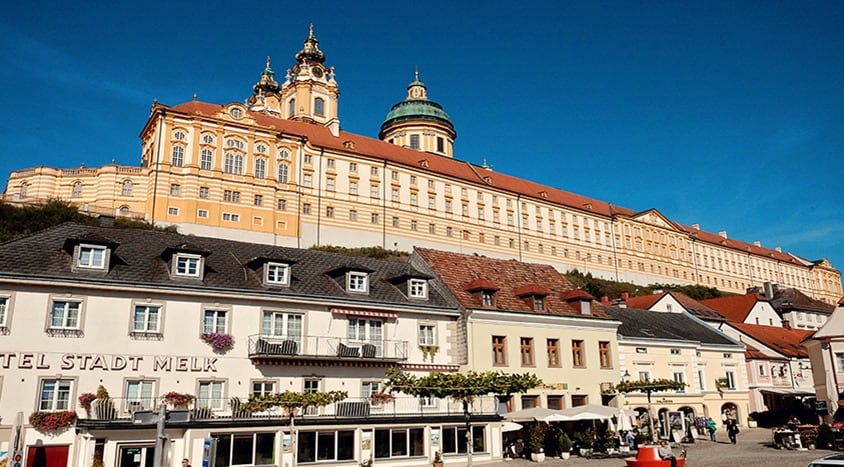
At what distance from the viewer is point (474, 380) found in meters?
27.6

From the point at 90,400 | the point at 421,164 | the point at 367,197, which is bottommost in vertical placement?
the point at 90,400

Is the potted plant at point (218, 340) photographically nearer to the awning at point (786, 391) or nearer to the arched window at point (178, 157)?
the awning at point (786, 391)

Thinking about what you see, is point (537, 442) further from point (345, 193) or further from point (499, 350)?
point (345, 193)

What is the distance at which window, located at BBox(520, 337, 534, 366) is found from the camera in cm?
3569

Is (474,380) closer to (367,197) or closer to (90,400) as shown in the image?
(90,400)

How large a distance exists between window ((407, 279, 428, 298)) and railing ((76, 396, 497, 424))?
16.0ft

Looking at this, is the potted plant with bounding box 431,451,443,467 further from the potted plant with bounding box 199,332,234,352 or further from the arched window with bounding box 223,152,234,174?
the arched window with bounding box 223,152,234,174

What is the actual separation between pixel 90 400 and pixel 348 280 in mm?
11406

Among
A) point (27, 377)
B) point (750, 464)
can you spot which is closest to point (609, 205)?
point (750, 464)

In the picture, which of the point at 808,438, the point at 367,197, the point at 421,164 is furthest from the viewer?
the point at 421,164

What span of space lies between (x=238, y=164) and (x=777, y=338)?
5435 cm

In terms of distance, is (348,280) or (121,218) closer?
(348,280)

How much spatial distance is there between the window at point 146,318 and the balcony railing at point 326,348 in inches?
140

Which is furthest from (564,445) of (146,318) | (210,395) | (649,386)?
(146,318)
